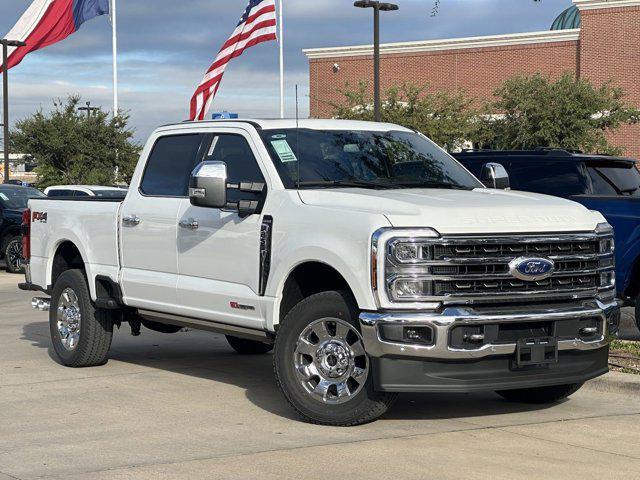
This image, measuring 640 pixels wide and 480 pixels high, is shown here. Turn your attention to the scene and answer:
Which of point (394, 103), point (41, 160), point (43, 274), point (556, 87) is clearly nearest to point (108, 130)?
point (41, 160)

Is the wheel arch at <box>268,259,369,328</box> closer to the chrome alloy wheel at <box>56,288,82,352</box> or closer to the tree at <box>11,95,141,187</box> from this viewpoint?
the chrome alloy wheel at <box>56,288,82,352</box>

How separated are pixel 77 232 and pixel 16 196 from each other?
51.0 ft

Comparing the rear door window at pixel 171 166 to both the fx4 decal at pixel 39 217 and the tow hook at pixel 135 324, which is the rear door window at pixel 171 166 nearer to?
the tow hook at pixel 135 324

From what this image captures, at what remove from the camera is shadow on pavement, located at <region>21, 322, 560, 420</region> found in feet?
28.1

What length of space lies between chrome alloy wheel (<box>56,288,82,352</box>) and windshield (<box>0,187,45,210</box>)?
14579mm

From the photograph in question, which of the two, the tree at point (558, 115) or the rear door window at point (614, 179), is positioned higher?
the tree at point (558, 115)

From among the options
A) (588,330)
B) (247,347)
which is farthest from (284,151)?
(247,347)

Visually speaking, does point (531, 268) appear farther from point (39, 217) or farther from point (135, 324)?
point (39, 217)

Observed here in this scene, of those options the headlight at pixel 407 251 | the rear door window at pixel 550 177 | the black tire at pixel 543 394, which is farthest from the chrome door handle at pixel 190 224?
the rear door window at pixel 550 177

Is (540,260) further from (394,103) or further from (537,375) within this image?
(394,103)

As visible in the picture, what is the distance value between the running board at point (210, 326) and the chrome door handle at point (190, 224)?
0.73m

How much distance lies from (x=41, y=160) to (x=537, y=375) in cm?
4214

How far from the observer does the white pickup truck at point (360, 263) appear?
739 centimetres

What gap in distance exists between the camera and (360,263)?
24.6 ft
